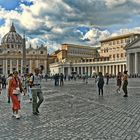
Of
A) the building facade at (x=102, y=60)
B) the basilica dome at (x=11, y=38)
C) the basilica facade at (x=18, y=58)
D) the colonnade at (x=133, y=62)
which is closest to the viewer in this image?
the colonnade at (x=133, y=62)

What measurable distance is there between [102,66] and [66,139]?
11483 cm

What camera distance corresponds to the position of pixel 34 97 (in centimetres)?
1277

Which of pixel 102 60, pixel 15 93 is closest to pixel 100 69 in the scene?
pixel 102 60

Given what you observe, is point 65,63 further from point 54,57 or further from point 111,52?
point 54,57

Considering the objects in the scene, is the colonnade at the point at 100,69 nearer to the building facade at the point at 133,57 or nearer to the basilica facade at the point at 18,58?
the building facade at the point at 133,57

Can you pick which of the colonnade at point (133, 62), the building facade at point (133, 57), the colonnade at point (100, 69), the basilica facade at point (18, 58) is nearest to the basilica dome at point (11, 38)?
the basilica facade at point (18, 58)

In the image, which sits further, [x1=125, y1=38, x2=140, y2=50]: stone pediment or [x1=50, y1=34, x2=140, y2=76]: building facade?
[x1=50, y1=34, x2=140, y2=76]: building facade

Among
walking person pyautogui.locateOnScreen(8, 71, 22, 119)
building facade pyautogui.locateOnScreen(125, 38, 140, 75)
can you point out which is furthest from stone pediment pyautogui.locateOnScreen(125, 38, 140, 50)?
walking person pyautogui.locateOnScreen(8, 71, 22, 119)

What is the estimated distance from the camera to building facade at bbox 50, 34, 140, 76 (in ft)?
387

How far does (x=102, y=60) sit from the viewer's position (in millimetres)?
130875

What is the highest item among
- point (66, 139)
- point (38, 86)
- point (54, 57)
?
point (54, 57)

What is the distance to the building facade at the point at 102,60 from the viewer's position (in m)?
118

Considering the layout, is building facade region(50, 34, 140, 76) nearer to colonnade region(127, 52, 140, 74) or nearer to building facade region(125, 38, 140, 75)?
building facade region(125, 38, 140, 75)

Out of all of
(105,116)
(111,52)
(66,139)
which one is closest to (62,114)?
(105,116)
